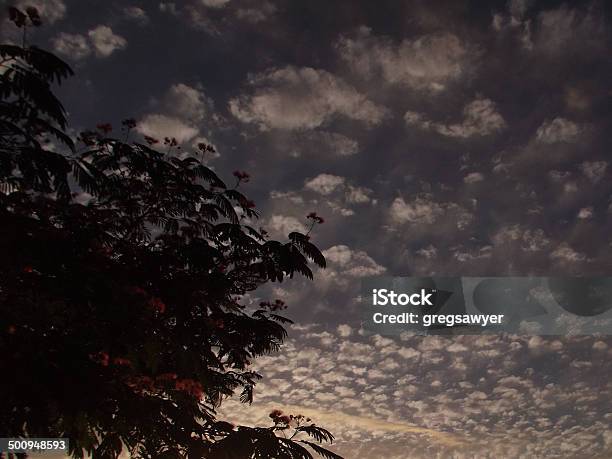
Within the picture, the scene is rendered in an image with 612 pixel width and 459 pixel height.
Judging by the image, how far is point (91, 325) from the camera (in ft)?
24.4

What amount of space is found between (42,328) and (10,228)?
3.98 ft

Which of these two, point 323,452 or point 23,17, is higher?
point 23,17

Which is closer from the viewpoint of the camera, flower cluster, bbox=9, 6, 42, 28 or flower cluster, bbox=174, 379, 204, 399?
flower cluster, bbox=9, 6, 42, 28

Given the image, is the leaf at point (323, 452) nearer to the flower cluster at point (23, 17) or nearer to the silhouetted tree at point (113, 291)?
the silhouetted tree at point (113, 291)

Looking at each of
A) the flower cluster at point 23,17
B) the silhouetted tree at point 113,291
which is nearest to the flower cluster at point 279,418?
the silhouetted tree at point 113,291

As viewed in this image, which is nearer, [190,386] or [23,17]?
[23,17]

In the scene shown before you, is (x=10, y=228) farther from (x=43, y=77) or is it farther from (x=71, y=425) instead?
(x=71, y=425)

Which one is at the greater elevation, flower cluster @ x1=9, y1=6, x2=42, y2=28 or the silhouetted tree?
flower cluster @ x1=9, y1=6, x2=42, y2=28

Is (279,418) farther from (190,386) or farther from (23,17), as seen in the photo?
(23,17)

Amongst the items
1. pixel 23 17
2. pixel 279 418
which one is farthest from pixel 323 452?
pixel 23 17

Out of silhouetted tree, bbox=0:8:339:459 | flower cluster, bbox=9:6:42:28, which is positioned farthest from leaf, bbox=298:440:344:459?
flower cluster, bbox=9:6:42:28

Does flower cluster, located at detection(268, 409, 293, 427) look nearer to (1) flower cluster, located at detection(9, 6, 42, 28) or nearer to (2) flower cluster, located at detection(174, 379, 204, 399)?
(2) flower cluster, located at detection(174, 379, 204, 399)

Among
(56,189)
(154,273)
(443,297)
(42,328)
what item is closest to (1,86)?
(56,189)

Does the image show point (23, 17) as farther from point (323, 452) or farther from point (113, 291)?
point (323, 452)
